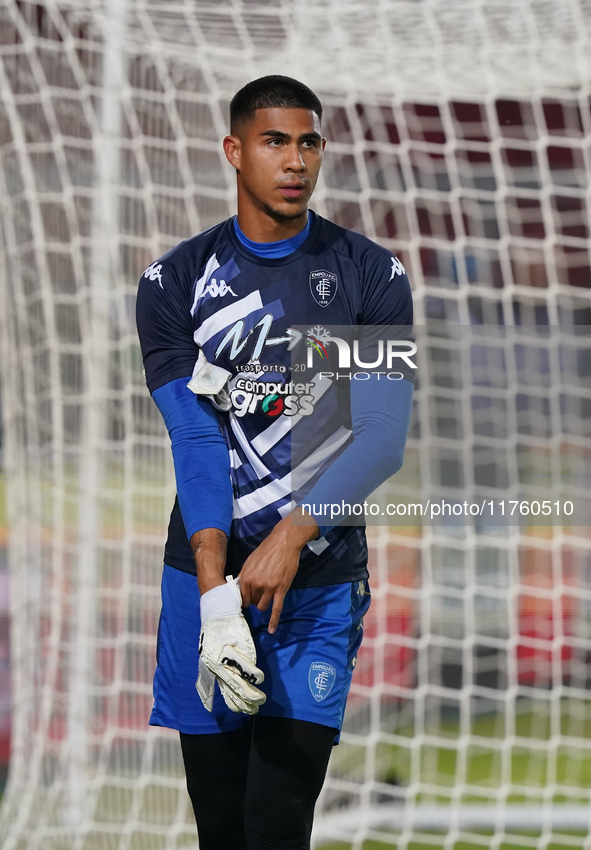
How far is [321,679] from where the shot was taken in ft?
5.44

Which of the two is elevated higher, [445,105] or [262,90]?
[445,105]

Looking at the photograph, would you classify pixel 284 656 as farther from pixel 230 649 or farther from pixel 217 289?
pixel 217 289

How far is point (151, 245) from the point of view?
312 centimetres

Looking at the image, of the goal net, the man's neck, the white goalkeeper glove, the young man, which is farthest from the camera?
the goal net

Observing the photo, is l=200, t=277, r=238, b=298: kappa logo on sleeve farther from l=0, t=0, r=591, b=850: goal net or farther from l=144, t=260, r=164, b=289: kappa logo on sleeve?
l=0, t=0, r=591, b=850: goal net

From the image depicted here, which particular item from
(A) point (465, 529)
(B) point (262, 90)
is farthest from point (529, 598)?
(B) point (262, 90)

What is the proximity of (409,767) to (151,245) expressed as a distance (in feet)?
6.72

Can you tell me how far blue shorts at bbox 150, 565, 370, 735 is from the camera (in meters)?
1.66

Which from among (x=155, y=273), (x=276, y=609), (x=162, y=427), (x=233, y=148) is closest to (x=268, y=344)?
(x=155, y=273)

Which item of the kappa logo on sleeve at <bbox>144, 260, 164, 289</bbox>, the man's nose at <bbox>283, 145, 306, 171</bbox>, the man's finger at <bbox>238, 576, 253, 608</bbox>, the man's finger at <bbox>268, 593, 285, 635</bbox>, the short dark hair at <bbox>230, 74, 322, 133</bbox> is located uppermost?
the short dark hair at <bbox>230, 74, 322, 133</bbox>

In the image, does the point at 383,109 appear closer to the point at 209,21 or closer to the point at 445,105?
the point at 445,105

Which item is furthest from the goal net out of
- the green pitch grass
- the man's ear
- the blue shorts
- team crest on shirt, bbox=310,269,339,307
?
team crest on shirt, bbox=310,269,339,307

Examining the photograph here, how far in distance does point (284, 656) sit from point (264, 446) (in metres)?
0.36

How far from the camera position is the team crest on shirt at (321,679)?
1.65m
